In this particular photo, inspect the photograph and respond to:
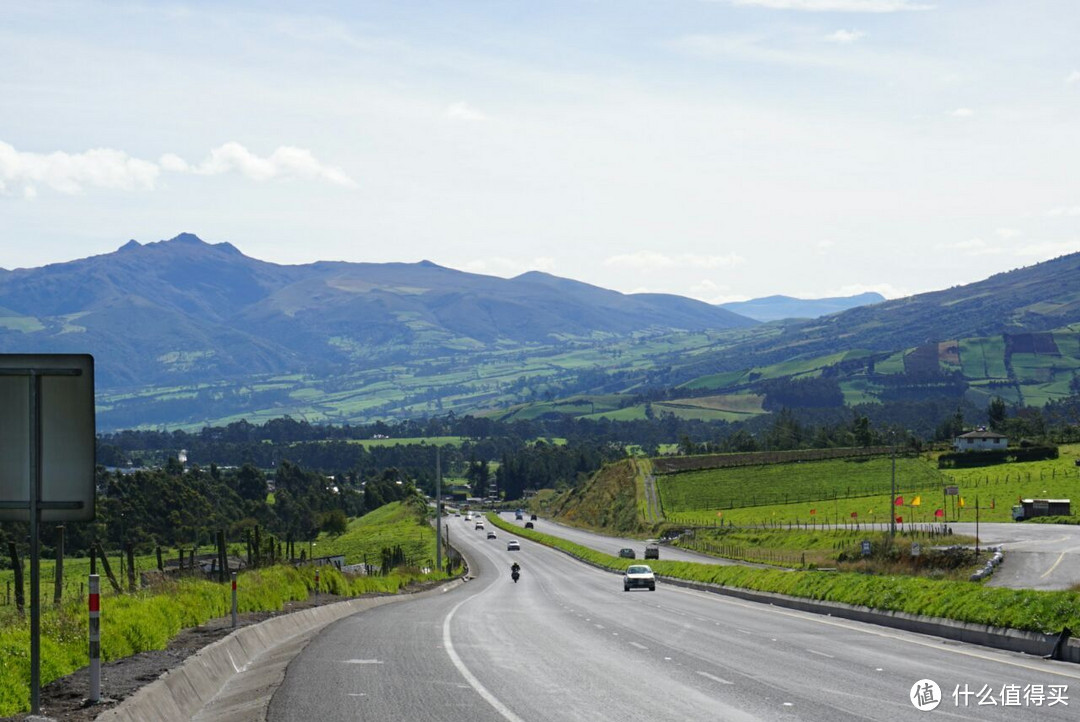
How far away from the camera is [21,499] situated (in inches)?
434

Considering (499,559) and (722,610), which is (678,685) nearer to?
(722,610)

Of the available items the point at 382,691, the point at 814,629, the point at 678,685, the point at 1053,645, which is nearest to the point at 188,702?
the point at 382,691

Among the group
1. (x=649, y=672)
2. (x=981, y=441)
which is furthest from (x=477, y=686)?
(x=981, y=441)

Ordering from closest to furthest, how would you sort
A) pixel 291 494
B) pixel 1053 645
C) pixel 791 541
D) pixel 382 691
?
pixel 382 691 < pixel 1053 645 < pixel 791 541 < pixel 291 494

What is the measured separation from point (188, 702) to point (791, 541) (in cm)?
7420

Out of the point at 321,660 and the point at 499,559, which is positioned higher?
the point at 321,660

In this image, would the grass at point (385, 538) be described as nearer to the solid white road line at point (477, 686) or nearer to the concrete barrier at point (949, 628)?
the concrete barrier at point (949, 628)

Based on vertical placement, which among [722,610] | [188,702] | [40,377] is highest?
[40,377]

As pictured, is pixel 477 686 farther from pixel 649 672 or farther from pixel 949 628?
pixel 949 628

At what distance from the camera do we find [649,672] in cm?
1955

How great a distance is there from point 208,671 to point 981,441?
14669 cm

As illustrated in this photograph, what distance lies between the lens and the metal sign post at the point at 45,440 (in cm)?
1102

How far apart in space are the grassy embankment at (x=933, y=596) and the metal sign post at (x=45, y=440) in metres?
16.7

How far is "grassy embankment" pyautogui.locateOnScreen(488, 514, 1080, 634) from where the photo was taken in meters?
22.3
